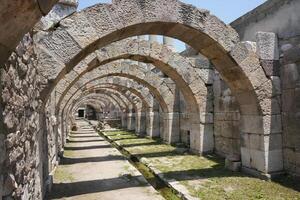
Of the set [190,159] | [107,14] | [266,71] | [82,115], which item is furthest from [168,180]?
[82,115]

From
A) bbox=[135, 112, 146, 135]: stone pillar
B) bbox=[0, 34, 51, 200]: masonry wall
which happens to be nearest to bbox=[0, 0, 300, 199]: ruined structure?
bbox=[0, 34, 51, 200]: masonry wall

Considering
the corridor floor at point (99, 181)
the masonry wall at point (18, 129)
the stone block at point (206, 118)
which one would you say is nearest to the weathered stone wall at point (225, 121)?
the stone block at point (206, 118)

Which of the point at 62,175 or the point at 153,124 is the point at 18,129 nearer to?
the point at 62,175

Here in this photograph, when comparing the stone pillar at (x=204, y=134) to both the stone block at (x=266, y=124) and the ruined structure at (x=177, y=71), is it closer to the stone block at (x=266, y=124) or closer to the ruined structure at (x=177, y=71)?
the ruined structure at (x=177, y=71)

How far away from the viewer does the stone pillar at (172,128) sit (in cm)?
1105

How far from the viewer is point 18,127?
2.61 metres

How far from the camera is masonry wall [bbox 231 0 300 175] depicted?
5.15 m

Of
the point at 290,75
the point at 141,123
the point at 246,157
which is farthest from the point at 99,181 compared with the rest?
the point at 141,123

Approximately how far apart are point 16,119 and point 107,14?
2.49 metres

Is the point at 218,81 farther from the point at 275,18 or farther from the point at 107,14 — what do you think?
the point at 107,14

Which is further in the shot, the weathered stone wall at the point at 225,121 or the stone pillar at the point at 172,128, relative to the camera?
the stone pillar at the point at 172,128

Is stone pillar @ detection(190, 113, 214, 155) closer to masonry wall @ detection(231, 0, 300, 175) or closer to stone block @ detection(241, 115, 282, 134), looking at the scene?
stone block @ detection(241, 115, 282, 134)

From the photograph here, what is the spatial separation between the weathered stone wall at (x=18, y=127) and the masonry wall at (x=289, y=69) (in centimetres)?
440

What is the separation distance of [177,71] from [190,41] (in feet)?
9.24
